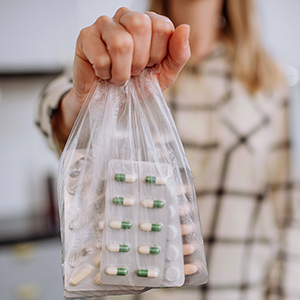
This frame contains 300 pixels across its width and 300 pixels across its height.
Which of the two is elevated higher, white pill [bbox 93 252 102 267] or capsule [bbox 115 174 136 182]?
capsule [bbox 115 174 136 182]

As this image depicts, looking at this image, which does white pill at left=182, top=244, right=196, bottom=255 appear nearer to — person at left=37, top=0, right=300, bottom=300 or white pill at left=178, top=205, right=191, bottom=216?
white pill at left=178, top=205, right=191, bottom=216

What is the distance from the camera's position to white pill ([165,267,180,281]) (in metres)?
0.34

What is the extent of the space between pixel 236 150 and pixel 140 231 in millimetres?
551

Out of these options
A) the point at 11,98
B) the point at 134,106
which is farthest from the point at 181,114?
the point at 11,98

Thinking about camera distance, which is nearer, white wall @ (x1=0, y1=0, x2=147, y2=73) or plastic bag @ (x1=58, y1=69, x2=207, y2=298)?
plastic bag @ (x1=58, y1=69, x2=207, y2=298)

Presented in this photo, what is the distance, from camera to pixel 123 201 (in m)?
0.34

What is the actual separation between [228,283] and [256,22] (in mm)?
626

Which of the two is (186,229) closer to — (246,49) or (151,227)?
(151,227)

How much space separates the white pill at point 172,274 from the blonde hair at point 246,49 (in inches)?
25.5

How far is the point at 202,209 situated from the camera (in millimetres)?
850

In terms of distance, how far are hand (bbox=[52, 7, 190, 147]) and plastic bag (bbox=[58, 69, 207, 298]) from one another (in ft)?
0.09

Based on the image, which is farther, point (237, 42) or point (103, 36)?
point (237, 42)

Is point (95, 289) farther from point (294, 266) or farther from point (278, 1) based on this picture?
point (278, 1)

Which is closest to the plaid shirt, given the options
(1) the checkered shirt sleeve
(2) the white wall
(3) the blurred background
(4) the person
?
(4) the person
